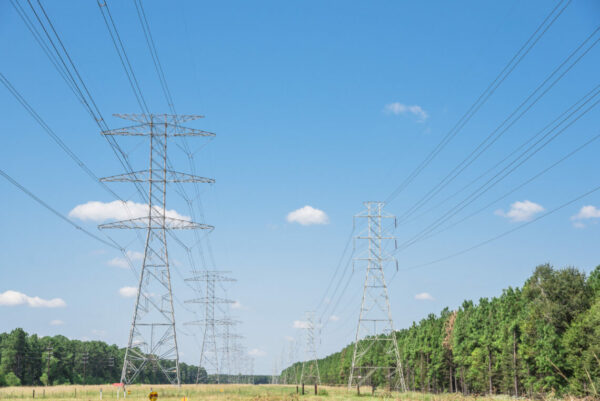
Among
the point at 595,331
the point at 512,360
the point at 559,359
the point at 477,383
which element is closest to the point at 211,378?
the point at 477,383

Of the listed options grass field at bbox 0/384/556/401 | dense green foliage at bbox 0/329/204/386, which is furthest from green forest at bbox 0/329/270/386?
grass field at bbox 0/384/556/401

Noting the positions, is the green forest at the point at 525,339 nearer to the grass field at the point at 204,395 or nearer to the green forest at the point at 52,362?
the grass field at the point at 204,395

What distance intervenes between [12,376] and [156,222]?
96.0 metres

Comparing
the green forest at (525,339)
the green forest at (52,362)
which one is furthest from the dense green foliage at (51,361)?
the green forest at (525,339)

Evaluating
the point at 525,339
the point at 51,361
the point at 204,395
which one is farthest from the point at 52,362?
the point at 525,339

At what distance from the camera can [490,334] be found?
68.1 m

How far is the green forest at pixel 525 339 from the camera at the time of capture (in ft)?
166

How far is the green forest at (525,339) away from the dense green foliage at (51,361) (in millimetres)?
41669

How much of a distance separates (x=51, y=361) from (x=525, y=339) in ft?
378

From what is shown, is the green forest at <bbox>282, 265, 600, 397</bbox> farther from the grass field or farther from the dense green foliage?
the dense green foliage

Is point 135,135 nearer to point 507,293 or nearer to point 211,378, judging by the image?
point 507,293

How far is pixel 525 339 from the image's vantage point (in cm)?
5872

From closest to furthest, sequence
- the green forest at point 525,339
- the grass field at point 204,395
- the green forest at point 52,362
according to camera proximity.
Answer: the grass field at point 204,395, the green forest at point 525,339, the green forest at point 52,362

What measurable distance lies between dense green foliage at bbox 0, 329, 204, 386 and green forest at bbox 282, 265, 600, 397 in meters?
41.7
